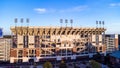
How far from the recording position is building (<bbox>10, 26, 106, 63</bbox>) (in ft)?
287

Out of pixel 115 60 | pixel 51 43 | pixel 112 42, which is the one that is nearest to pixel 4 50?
pixel 51 43

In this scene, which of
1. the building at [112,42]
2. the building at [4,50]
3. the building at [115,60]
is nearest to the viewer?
the building at [115,60]

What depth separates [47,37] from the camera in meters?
91.4

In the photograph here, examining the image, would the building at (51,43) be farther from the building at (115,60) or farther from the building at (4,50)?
the building at (115,60)

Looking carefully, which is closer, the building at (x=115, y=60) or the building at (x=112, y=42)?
the building at (x=115, y=60)

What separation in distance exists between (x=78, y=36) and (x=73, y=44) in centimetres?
498

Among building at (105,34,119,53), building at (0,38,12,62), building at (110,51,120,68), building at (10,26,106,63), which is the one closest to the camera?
building at (110,51,120,68)

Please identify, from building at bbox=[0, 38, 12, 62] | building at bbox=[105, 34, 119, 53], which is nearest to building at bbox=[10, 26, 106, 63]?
building at bbox=[0, 38, 12, 62]

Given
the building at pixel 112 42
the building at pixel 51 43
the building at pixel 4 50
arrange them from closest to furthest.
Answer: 1. the building at pixel 51 43
2. the building at pixel 4 50
3. the building at pixel 112 42

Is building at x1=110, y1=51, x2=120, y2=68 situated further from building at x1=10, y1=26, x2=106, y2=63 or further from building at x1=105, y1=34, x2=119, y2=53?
building at x1=105, y1=34, x2=119, y2=53

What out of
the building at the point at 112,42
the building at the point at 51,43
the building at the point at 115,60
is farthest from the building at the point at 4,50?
the building at the point at 112,42

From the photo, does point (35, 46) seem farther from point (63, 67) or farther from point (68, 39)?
point (63, 67)

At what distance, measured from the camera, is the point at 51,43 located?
297ft

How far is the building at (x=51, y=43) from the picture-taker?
87.4 m
